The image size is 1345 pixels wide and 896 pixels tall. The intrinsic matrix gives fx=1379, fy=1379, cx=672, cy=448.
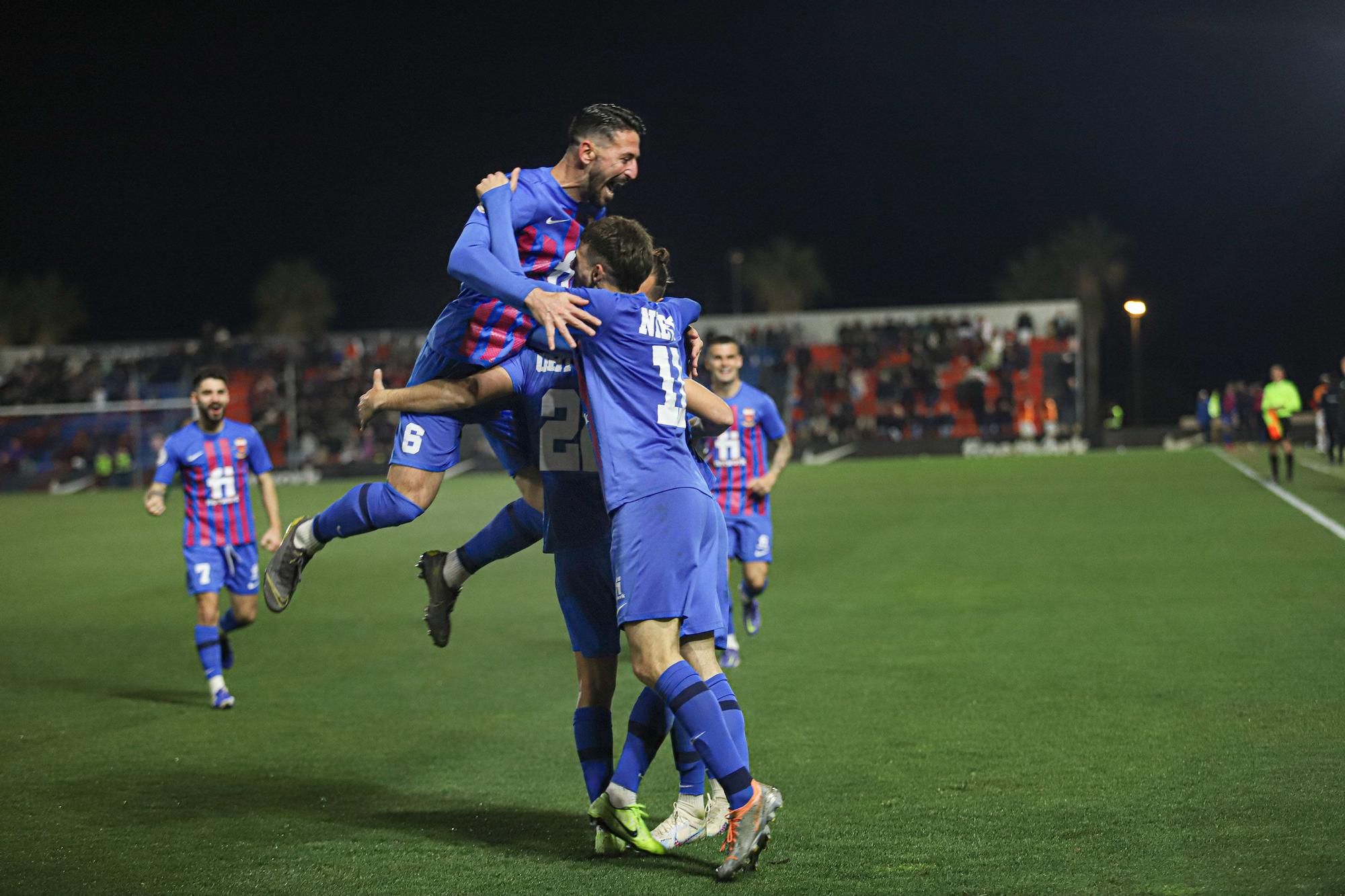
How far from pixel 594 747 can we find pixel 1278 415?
75.4 ft

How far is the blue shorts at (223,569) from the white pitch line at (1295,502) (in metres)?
12.8

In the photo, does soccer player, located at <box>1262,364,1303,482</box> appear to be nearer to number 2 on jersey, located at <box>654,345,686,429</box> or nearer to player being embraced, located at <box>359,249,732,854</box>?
player being embraced, located at <box>359,249,732,854</box>

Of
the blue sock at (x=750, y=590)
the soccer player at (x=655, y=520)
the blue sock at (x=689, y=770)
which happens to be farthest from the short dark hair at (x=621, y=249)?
the blue sock at (x=750, y=590)

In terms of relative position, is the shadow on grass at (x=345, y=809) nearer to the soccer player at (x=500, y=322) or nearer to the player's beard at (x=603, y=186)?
the soccer player at (x=500, y=322)

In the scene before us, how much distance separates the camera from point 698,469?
491 cm

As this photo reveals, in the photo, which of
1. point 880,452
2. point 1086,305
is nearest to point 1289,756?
point 880,452

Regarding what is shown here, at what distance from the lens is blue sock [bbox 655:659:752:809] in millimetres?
4520

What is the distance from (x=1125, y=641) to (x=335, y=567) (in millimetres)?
10808

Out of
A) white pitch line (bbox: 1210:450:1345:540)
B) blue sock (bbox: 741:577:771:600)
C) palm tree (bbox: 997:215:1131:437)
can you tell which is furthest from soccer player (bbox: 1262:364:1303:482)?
palm tree (bbox: 997:215:1131:437)

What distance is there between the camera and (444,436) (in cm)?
591

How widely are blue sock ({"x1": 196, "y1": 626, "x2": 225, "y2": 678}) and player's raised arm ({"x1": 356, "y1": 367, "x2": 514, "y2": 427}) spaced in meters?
4.04

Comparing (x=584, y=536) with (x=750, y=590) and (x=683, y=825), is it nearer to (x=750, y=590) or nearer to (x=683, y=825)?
(x=683, y=825)

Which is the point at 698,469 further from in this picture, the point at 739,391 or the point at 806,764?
the point at 739,391

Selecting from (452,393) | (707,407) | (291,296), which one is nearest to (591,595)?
(707,407)
